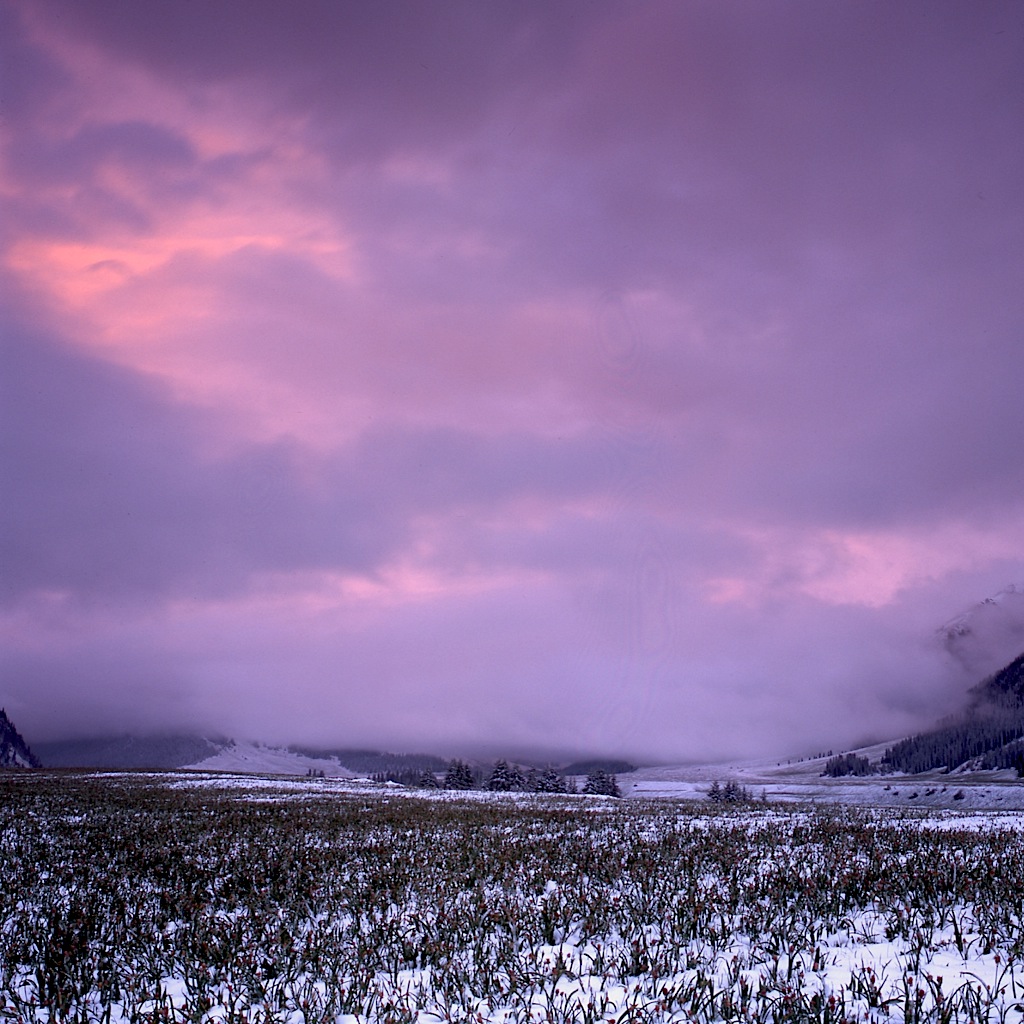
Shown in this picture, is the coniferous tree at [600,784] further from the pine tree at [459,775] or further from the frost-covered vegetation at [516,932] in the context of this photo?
the frost-covered vegetation at [516,932]

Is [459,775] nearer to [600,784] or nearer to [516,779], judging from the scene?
[516,779]

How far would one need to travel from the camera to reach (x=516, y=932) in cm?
671

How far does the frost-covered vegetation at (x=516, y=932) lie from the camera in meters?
5.07

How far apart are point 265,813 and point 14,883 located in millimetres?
11827

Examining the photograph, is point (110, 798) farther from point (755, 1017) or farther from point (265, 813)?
point (755, 1017)

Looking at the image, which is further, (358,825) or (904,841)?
(358,825)

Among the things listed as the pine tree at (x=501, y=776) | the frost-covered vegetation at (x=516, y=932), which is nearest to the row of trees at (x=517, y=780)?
the pine tree at (x=501, y=776)

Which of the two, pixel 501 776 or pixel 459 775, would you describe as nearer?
pixel 501 776

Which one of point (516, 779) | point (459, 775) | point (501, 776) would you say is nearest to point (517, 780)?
point (516, 779)

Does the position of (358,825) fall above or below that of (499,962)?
below

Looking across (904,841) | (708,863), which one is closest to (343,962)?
(708,863)

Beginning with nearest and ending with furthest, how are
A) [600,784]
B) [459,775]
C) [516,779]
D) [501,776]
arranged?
[501,776], [516,779], [459,775], [600,784]

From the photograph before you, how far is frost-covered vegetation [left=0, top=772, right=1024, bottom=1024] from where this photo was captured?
507cm

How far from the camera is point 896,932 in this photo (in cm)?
651
